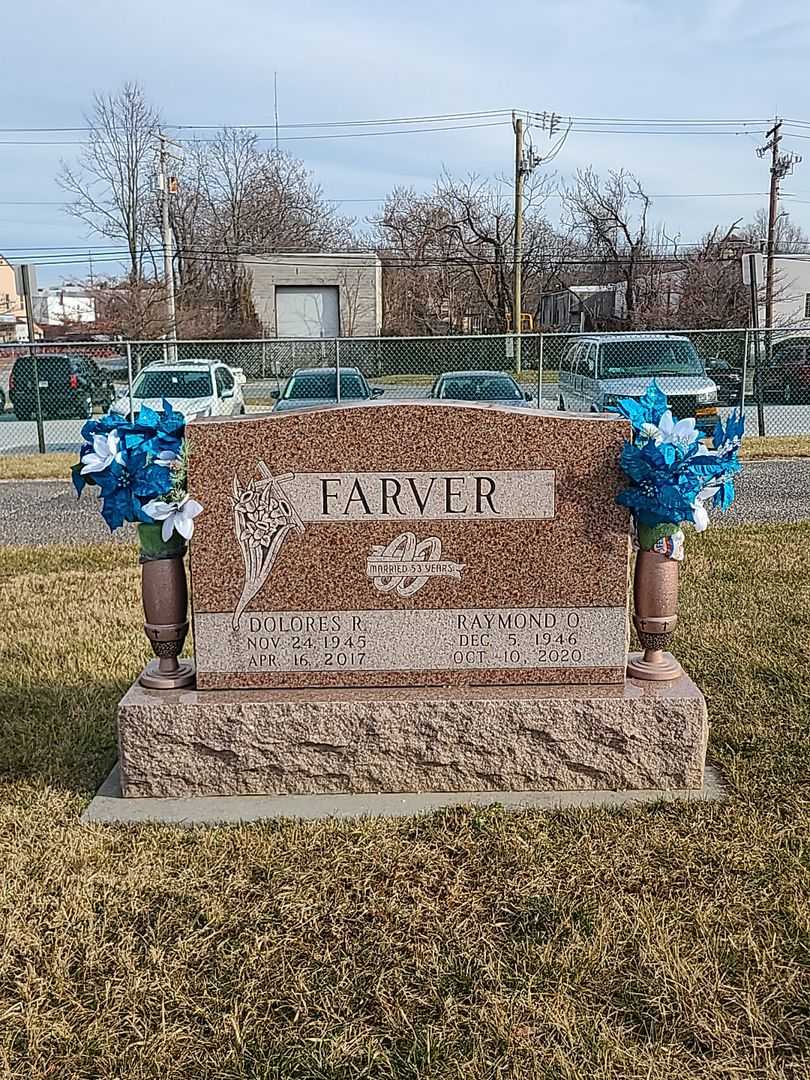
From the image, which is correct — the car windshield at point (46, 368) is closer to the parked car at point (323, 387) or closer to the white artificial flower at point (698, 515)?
the parked car at point (323, 387)

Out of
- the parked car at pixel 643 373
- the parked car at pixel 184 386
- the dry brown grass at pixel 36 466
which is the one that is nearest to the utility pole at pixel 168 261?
the parked car at pixel 184 386

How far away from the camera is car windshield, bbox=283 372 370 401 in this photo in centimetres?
1394

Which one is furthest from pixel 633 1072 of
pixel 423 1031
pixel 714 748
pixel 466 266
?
pixel 466 266

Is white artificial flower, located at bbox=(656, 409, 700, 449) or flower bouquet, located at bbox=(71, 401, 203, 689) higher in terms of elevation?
white artificial flower, located at bbox=(656, 409, 700, 449)

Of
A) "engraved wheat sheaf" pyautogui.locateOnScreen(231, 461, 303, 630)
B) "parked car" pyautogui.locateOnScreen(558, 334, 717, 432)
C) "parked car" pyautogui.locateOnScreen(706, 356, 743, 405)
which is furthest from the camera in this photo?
"parked car" pyautogui.locateOnScreen(706, 356, 743, 405)

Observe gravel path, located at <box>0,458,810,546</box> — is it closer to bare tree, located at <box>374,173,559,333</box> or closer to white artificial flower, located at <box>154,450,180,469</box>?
white artificial flower, located at <box>154,450,180,469</box>

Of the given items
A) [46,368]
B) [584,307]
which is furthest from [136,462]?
[584,307]

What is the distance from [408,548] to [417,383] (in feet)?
70.0

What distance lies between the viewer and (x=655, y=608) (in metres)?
3.71

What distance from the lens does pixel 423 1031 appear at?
238 centimetres

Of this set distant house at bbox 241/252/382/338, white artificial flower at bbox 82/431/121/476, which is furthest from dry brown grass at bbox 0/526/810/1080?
distant house at bbox 241/252/382/338

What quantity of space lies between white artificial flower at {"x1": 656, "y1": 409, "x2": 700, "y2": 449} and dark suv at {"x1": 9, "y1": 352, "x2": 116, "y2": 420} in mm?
15471

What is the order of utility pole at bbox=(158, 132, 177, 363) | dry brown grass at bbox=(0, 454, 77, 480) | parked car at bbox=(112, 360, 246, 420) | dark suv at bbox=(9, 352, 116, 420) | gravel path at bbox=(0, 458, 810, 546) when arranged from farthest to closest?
utility pole at bbox=(158, 132, 177, 363)
dark suv at bbox=(9, 352, 116, 420)
parked car at bbox=(112, 360, 246, 420)
dry brown grass at bbox=(0, 454, 77, 480)
gravel path at bbox=(0, 458, 810, 546)

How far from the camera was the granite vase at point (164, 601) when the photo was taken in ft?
12.0
